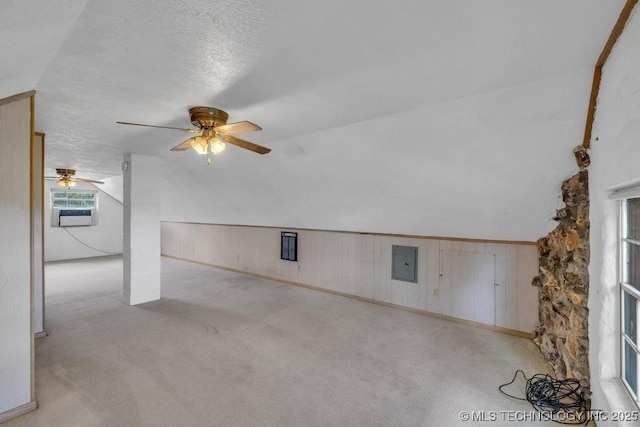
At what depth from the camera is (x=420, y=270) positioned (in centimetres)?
408

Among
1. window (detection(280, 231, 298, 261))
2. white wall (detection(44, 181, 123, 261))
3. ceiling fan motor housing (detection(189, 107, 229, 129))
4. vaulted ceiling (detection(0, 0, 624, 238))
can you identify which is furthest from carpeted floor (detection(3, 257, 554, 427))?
white wall (detection(44, 181, 123, 261))

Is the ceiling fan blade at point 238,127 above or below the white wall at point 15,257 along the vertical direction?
above

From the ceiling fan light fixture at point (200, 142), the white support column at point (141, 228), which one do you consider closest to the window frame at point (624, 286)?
the ceiling fan light fixture at point (200, 142)

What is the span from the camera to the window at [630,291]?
5.14ft

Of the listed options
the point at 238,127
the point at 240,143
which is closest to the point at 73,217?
the point at 240,143

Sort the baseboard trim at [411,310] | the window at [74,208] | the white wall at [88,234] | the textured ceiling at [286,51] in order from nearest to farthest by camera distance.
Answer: the textured ceiling at [286,51], the baseboard trim at [411,310], the white wall at [88,234], the window at [74,208]

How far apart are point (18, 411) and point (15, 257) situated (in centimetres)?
106

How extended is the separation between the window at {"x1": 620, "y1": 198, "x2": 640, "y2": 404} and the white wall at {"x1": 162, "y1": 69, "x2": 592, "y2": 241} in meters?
0.85

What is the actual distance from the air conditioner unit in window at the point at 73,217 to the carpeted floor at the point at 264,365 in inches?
184

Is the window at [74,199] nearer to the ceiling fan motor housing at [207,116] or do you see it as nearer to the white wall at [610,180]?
the ceiling fan motor housing at [207,116]

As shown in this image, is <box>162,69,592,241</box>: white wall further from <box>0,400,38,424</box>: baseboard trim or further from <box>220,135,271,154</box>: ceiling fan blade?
<box>0,400,38,424</box>: baseboard trim

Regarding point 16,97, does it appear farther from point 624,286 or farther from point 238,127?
point 624,286

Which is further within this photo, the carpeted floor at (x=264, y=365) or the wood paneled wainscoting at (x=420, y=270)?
the wood paneled wainscoting at (x=420, y=270)

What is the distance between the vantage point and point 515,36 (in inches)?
58.6
